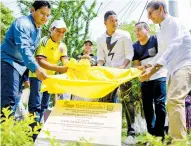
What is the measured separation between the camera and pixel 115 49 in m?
4.22

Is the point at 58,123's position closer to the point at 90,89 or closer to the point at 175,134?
the point at 90,89

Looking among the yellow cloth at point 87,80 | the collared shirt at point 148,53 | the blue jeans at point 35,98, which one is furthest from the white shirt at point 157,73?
the blue jeans at point 35,98

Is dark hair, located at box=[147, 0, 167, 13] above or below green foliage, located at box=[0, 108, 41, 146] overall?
above

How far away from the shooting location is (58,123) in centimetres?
254

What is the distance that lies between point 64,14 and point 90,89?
806 cm

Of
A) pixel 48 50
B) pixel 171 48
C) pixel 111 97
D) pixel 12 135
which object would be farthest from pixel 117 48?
pixel 12 135

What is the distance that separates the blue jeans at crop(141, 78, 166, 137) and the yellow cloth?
661 millimetres

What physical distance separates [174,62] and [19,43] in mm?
1647

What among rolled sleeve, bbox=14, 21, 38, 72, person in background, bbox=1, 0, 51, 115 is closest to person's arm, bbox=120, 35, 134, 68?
person in background, bbox=1, 0, 51, 115

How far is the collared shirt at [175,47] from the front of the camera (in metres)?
3.27

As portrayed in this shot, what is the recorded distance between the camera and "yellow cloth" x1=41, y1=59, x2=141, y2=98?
3.05 meters

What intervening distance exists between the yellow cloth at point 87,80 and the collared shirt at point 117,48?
2.31ft

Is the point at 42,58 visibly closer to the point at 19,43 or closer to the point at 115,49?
the point at 19,43

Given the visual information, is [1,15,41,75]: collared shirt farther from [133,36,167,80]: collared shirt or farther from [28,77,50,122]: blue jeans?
[133,36,167,80]: collared shirt
